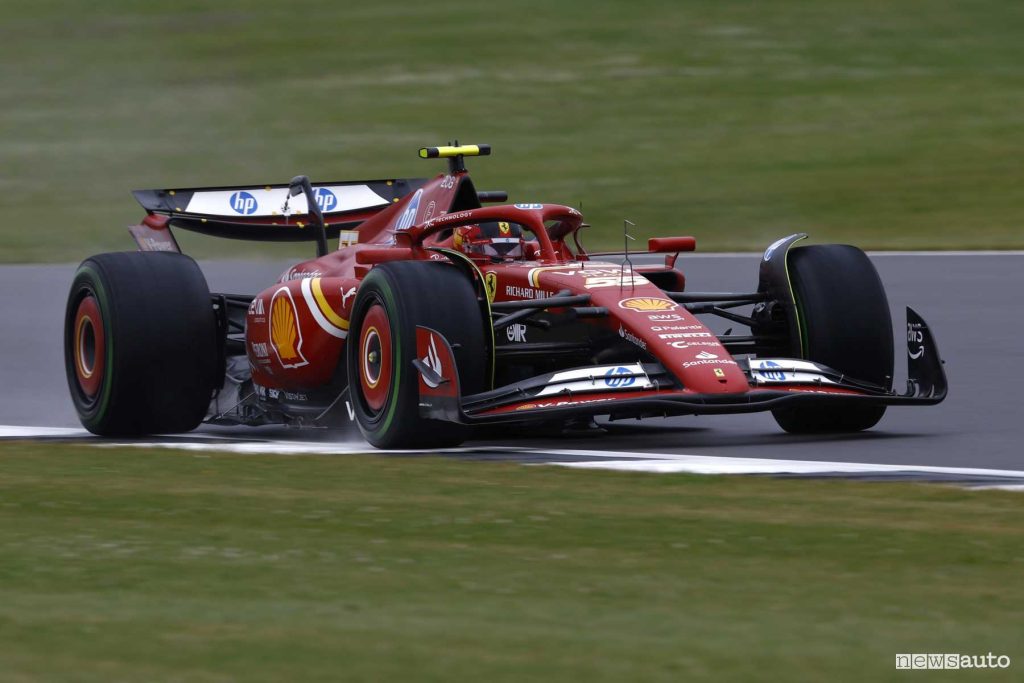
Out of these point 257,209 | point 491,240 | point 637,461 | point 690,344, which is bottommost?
point 637,461

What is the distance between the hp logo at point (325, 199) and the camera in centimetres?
1204

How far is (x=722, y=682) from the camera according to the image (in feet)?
13.8

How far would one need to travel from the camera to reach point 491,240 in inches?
396

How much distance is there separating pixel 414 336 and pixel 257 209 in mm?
3391

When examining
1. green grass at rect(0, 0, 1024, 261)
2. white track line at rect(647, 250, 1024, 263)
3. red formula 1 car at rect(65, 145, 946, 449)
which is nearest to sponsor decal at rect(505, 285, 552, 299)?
red formula 1 car at rect(65, 145, 946, 449)

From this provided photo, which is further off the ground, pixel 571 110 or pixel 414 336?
pixel 571 110

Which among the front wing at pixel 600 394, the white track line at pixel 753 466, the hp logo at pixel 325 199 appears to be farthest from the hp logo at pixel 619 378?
the hp logo at pixel 325 199

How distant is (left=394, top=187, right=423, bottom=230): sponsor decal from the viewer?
1044 cm

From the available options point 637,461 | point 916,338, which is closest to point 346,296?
point 637,461

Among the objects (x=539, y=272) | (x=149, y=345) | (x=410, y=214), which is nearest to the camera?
(x=539, y=272)

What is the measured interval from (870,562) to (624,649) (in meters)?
1.40

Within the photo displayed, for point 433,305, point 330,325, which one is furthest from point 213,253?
point 433,305

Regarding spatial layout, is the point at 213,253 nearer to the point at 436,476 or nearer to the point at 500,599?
the point at 436,476

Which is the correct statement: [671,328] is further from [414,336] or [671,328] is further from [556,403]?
[414,336]
